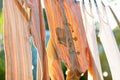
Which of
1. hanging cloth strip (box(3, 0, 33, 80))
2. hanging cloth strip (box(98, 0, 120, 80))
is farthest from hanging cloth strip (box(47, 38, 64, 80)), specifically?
hanging cloth strip (box(98, 0, 120, 80))

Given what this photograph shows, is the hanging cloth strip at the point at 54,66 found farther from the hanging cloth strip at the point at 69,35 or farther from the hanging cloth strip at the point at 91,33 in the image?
the hanging cloth strip at the point at 91,33

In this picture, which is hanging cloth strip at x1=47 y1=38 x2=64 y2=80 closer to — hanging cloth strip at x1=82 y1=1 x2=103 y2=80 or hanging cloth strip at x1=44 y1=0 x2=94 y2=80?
hanging cloth strip at x1=44 y1=0 x2=94 y2=80

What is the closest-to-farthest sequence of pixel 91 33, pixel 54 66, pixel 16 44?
pixel 16 44 → pixel 54 66 → pixel 91 33

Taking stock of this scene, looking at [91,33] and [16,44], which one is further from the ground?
[91,33]

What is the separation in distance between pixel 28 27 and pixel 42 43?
78mm

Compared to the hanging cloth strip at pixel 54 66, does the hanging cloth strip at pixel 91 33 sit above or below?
above

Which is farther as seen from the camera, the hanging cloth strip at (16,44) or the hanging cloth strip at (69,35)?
the hanging cloth strip at (69,35)

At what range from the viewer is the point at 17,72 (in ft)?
3.41

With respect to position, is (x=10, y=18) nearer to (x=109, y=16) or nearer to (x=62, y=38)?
(x=62, y=38)

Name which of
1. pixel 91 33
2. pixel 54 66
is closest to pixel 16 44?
pixel 54 66

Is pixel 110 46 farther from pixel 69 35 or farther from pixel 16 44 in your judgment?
pixel 16 44

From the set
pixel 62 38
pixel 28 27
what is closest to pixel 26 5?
pixel 28 27

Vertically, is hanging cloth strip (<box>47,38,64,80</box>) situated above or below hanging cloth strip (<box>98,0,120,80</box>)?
below

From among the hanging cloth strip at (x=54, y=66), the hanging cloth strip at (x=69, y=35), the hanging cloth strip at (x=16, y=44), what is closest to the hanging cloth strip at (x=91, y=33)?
the hanging cloth strip at (x=69, y=35)
